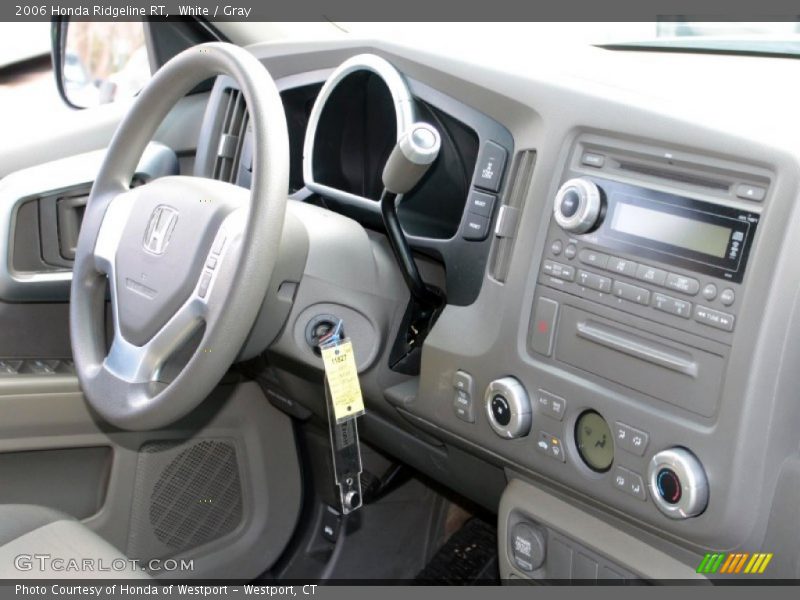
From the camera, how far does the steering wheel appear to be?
1149 mm

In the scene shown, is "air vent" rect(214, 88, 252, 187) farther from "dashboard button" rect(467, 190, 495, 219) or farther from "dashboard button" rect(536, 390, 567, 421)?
"dashboard button" rect(536, 390, 567, 421)

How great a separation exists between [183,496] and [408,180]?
0.91m

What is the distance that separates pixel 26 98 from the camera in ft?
7.78

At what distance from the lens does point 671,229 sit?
1062mm

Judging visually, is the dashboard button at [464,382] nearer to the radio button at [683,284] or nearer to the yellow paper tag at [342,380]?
the yellow paper tag at [342,380]

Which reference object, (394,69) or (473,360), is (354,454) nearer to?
(473,360)

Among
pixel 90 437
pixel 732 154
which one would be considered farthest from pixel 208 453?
pixel 732 154

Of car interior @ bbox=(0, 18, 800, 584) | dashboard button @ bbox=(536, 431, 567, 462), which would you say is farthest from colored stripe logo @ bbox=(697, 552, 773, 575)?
dashboard button @ bbox=(536, 431, 567, 462)

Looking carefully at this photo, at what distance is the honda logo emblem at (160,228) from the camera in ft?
4.35

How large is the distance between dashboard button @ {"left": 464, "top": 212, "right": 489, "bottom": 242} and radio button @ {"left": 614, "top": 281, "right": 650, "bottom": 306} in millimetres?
281

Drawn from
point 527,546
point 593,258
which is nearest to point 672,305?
point 593,258

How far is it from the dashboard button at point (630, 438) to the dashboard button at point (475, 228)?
0.37 m

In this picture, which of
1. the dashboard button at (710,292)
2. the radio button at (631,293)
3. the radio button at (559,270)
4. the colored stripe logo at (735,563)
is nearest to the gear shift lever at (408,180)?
the radio button at (559,270)
